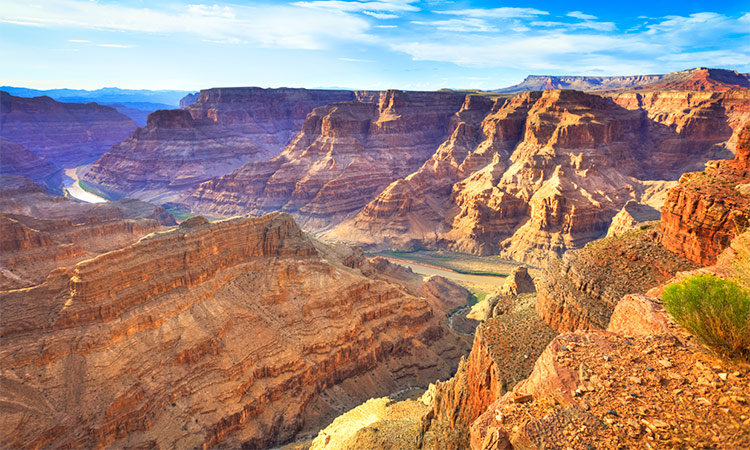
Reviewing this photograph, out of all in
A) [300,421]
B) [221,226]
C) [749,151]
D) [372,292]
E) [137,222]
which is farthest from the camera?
[137,222]

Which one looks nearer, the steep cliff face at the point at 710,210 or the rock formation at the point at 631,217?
the steep cliff face at the point at 710,210

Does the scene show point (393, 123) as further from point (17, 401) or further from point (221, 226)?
point (17, 401)

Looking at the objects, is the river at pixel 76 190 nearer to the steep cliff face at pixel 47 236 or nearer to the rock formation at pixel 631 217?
the steep cliff face at pixel 47 236

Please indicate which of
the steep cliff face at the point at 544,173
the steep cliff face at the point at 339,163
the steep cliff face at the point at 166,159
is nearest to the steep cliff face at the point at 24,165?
the steep cliff face at the point at 166,159

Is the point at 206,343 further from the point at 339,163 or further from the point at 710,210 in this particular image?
the point at 339,163

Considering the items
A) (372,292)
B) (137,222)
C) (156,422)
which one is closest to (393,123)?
(137,222)

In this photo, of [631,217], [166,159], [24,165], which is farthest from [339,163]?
[24,165]
